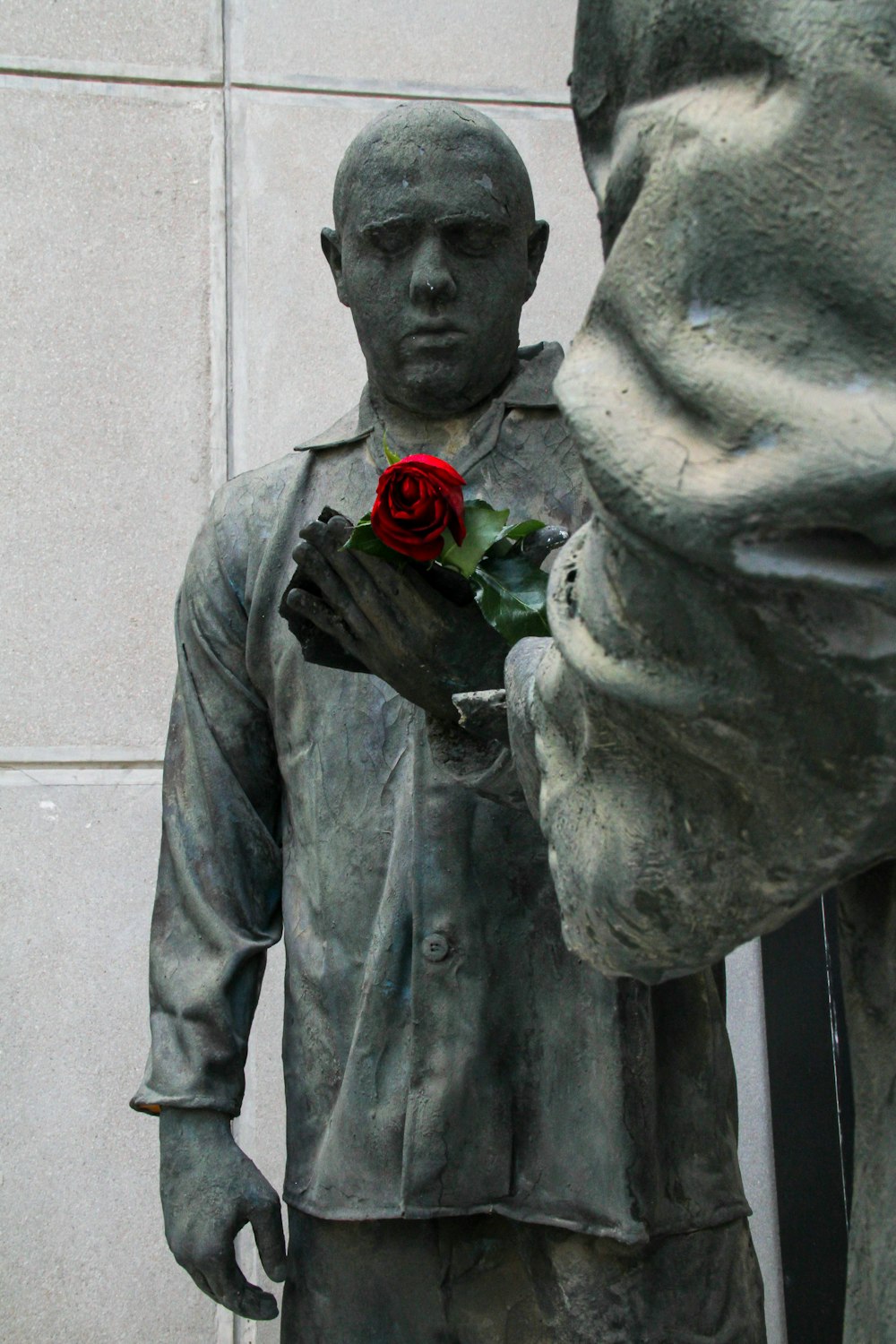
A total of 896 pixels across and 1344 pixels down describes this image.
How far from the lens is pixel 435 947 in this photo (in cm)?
188

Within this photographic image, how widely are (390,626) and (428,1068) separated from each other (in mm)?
491

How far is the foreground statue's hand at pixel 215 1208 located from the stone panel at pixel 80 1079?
964 mm

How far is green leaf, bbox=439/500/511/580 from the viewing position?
163 centimetres

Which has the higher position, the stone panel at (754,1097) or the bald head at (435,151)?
the bald head at (435,151)

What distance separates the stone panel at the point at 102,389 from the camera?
121 inches

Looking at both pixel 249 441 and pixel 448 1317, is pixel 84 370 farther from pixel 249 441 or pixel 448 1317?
pixel 448 1317

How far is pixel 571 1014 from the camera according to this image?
6.13 feet

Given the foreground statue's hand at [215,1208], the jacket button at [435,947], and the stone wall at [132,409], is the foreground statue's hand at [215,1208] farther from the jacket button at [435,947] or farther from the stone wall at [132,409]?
the stone wall at [132,409]

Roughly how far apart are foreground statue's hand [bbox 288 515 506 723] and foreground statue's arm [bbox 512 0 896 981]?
0.60 metres

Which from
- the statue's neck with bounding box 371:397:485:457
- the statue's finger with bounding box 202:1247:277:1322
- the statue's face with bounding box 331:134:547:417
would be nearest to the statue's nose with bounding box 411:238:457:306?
the statue's face with bounding box 331:134:547:417

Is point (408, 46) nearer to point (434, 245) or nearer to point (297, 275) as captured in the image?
point (297, 275)

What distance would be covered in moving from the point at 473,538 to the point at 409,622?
10 cm

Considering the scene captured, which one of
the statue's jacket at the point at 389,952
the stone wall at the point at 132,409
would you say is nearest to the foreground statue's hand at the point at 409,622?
the statue's jacket at the point at 389,952

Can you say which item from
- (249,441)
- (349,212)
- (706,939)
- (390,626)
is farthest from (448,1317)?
(249,441)
